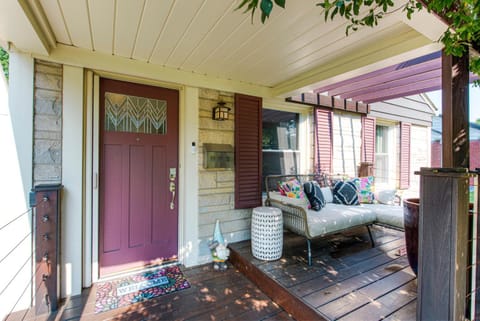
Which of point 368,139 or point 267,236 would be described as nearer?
point 267,236

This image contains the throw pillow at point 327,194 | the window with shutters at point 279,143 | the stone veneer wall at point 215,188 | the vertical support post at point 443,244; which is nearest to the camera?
the vertical support post at point 443,244

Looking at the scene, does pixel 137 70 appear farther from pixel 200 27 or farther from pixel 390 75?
pixel 390 75

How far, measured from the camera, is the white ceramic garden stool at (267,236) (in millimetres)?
2562

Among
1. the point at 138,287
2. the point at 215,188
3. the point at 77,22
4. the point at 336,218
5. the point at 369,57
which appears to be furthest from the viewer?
the point at 215,188

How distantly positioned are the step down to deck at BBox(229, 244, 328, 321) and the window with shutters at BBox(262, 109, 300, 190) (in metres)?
1.35

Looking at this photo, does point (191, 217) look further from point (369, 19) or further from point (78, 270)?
point (369, 19)

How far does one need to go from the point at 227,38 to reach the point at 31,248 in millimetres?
2585

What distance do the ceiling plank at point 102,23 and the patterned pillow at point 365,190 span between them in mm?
3630

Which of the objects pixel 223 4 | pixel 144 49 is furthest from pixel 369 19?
pixel 144 49

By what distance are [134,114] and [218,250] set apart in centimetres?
191

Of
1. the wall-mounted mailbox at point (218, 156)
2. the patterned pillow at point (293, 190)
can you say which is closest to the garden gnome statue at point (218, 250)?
the wall-mounted mailbox at point (218, 156)

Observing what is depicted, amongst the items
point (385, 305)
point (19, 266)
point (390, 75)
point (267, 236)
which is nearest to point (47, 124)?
point (19, 266)

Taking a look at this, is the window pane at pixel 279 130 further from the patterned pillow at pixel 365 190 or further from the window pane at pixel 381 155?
the window pane at pixel 381 155

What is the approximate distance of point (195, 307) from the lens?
2053 millimetres
